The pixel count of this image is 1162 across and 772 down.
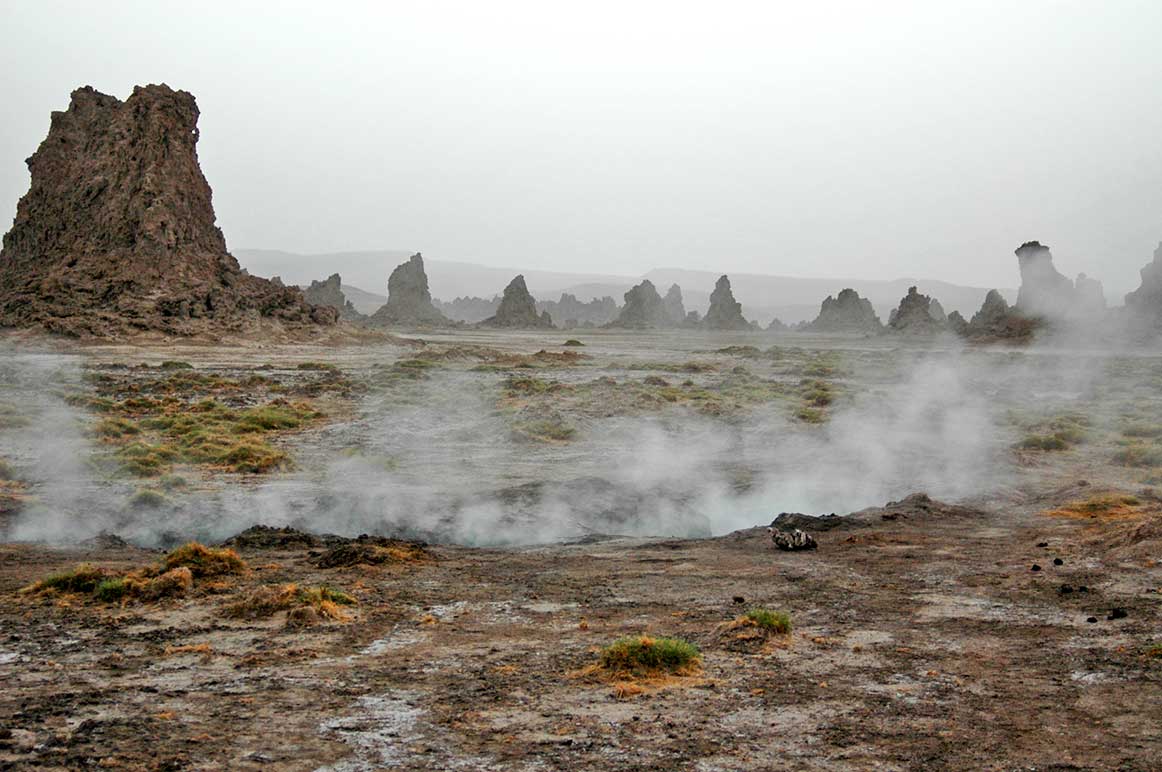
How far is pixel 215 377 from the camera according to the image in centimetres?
3925

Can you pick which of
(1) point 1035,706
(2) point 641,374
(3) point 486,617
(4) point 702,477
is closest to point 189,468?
(4) point 702,477

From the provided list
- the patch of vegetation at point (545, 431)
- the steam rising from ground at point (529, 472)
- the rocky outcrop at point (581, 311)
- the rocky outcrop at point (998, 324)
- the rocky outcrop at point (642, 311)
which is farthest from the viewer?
the rocky outcrop at point (581, 311)

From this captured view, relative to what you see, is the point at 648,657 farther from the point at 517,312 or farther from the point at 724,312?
the point at 724,312

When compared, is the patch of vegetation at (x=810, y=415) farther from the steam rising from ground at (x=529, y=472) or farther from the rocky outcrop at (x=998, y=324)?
the rocky outcrop at (x=998, y=324)

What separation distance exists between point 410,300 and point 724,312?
1794 inches

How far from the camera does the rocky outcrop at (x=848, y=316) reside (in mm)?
131625

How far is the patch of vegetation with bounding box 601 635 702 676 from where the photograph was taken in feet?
26.4

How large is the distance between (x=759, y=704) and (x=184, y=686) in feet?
15.8

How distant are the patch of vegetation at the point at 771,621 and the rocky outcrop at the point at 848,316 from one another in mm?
125957

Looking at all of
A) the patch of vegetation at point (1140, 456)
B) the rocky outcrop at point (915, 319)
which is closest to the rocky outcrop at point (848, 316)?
the rocky outcrop at point (915, 319)

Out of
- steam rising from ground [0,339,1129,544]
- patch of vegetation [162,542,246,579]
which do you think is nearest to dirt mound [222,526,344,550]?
steam rising from ground [0,339,1129,544]

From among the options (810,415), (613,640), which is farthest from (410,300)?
(613,640)

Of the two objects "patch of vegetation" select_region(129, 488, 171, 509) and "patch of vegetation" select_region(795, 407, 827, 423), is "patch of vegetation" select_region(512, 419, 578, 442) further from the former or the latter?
"patch of vegetation" select_region(129, 488, 171, 509)

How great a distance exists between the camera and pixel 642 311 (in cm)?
14238
